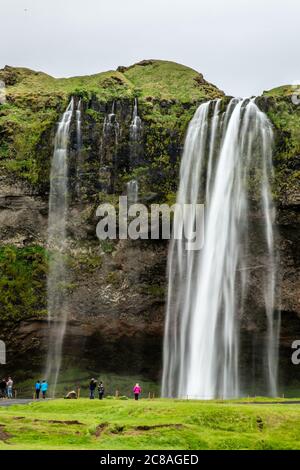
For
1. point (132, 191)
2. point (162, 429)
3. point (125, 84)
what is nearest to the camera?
point (162, 429)

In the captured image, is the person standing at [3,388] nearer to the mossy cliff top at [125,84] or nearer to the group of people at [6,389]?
the group of people at [6,389]

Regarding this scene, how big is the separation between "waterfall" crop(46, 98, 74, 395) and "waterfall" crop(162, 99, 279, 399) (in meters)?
9.22

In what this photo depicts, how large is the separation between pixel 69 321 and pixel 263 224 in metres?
18.0

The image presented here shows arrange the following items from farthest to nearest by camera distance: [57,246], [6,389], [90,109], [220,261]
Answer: [90,109] < [57,246] < [220,261] < [6,389]

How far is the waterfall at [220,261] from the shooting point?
179ft

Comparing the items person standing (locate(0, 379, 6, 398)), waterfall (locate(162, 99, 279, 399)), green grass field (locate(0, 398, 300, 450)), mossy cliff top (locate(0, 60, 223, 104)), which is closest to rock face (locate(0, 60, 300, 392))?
waterfall (locate(162, 99, 279, 399))

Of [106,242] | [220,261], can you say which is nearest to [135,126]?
[106,242]

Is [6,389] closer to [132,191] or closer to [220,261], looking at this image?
[220,261]

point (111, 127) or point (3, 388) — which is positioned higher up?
point (111, 127)

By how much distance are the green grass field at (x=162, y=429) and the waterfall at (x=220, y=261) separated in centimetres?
A: 2304

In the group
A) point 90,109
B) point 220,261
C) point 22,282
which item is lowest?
point 22,282

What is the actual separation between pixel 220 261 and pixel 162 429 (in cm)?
3047

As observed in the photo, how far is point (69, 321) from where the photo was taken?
A: 5941cm

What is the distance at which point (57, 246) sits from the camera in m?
62.0
